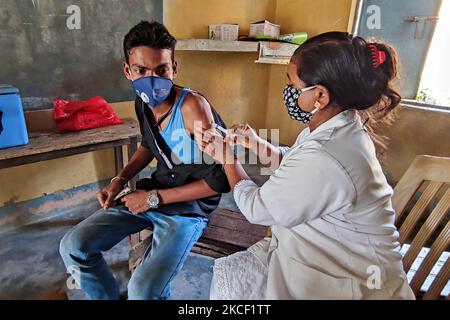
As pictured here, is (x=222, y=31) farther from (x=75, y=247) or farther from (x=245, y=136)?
(x=75, y=247)

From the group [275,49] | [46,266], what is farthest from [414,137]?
[46,266]

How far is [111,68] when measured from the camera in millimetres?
2650

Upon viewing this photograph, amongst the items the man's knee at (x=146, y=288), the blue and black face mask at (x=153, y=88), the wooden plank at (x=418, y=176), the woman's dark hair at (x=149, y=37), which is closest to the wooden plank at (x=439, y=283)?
the wooden plank at (x=418, y=176)

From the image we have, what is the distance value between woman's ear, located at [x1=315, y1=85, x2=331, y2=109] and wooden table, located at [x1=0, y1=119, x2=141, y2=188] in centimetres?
156

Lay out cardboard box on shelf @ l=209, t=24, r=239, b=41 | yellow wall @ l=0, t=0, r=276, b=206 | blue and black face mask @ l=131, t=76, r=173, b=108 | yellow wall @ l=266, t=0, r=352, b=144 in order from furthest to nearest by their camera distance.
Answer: yellow wall @ l=266, t=0, r=352, b=144, cardboard box on shelf @ l=209, t=24, r=239, b=41, yellow wall @ l=0, t=0, r=276, b=206, blue and black face mask @ l=131, t=76, r=173, b=108

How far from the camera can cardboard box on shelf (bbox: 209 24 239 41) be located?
319cm

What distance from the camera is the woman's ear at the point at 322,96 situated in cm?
110

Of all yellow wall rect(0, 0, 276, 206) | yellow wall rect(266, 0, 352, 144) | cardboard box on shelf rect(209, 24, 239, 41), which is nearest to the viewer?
yellow wall rect(0, 0, 276, 206)

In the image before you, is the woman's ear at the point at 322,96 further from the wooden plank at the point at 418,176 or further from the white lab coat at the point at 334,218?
the wooden plank at the point at 418,176

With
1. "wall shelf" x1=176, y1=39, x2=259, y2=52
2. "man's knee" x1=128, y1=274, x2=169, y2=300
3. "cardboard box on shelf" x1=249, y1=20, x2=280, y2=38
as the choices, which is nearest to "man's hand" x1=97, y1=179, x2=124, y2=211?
"man's knee" x1=128, y1=274, x2=169, y2=300

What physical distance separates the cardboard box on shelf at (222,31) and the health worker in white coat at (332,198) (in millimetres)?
2254

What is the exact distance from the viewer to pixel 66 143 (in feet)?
6.70

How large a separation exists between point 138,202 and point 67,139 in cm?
99

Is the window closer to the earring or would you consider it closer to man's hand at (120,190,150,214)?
the earring
